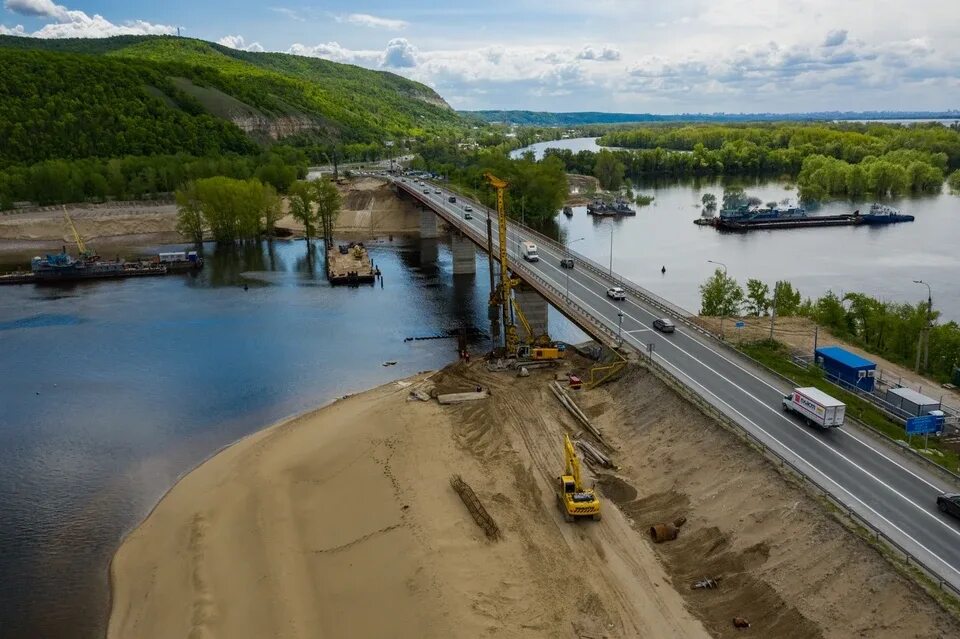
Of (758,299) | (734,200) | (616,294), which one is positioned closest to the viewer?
(616,294)

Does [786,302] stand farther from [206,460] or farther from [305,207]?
[305,207]

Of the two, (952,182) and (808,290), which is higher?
(952,182)

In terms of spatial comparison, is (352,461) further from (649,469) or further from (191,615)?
(649,469)

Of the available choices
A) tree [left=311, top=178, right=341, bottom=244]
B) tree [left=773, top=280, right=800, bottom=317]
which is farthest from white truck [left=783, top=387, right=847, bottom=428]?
tree [left=311, top=178, right=341, bottom=244]

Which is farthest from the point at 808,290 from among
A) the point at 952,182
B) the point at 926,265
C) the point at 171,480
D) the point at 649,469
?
the point at 952,182

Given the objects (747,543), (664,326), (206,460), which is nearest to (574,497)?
(747,543)
